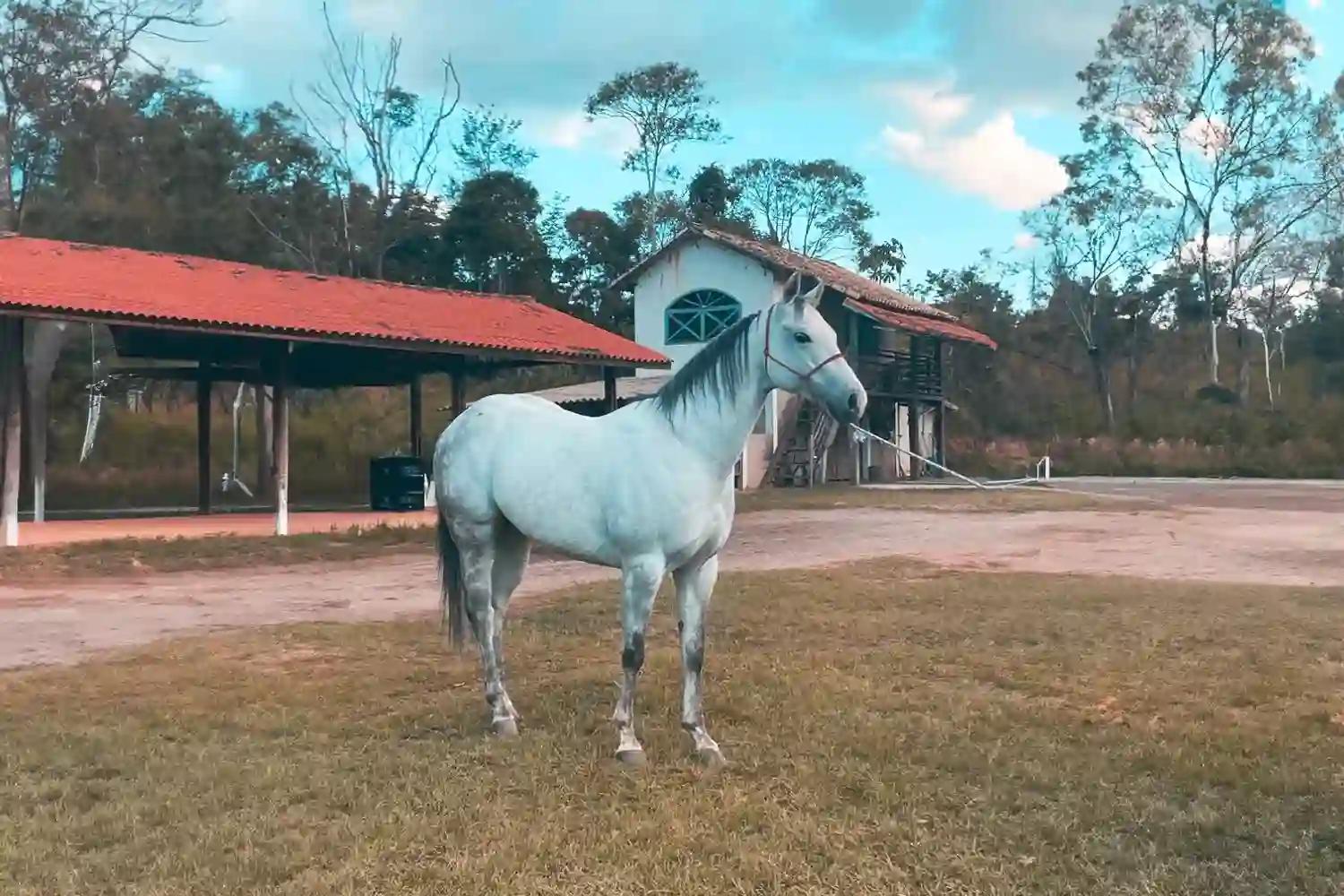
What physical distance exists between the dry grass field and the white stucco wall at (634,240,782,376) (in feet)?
59.1

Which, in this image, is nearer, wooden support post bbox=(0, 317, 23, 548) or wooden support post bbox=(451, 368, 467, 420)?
wooden support post bbox=(0, 317, 23, 548)

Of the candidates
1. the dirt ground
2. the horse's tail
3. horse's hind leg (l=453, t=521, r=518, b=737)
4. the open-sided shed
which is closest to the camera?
horse's hind leg (l=453, t=521, r=518, b=737)

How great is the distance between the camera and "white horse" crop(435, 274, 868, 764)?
3953mm

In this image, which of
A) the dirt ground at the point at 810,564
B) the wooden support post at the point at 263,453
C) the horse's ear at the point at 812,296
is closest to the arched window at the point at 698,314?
the dirt ground at the point at 810,564

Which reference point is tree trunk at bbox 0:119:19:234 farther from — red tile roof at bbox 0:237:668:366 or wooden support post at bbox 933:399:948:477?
wooden support post at bbox 933:399:948:477

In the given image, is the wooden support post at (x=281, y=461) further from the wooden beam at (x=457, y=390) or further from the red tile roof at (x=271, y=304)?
the wooden beam at (x=457, y=390)

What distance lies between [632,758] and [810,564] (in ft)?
22.1

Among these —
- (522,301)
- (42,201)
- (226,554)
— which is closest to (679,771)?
(226,554)

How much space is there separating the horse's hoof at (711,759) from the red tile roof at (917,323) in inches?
807

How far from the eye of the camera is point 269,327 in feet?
39.6

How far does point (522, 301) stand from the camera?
746 inches

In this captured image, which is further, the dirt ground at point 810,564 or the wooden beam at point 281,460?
the wooden beam at point 281,460

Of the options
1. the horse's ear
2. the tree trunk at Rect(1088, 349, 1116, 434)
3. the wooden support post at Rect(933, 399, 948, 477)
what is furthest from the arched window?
the horse's ear

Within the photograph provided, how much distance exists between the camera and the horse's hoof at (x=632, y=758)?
396 centimetres
